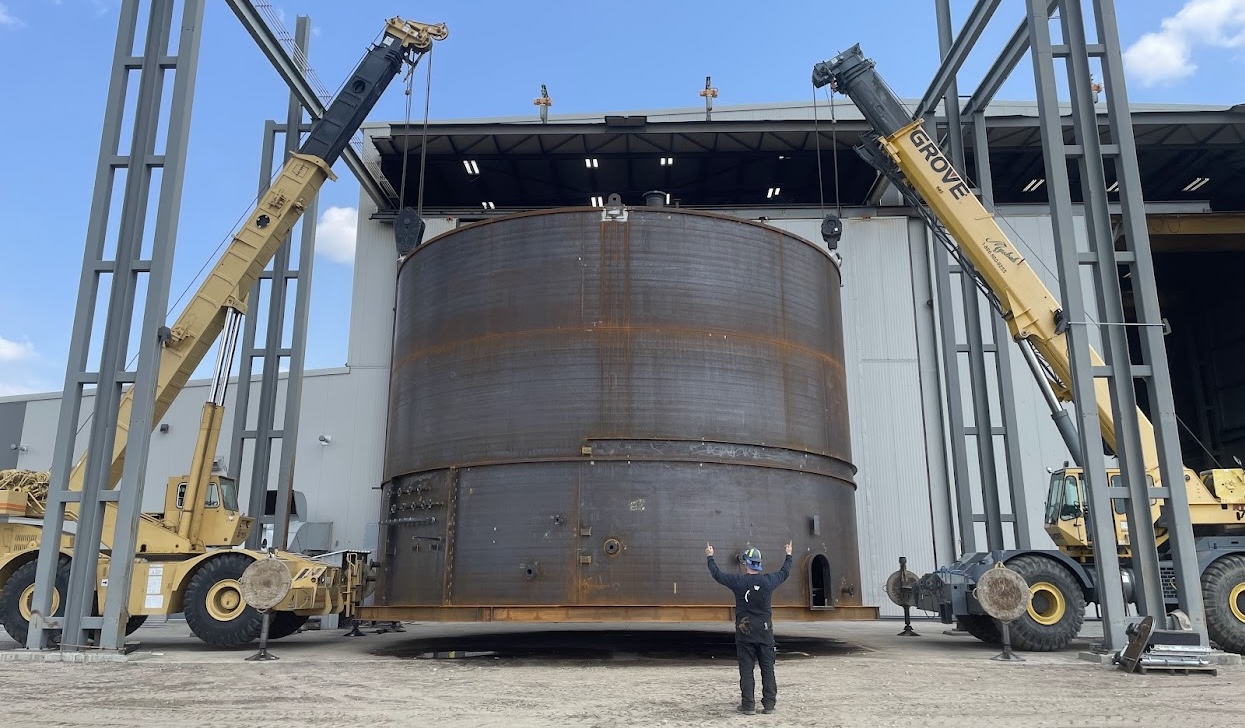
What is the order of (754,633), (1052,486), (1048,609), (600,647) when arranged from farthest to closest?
(1052,486), (600,647), (1048,609), (754,633)

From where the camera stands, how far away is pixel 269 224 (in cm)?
Result: 1605

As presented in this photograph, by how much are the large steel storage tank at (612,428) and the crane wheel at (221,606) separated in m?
2.17

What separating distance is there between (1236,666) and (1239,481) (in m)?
3.97

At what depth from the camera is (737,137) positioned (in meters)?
25.3

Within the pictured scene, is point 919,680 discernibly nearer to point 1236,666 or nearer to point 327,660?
point 1236,666

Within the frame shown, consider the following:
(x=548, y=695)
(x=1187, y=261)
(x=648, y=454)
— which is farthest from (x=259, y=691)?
(x=1187, y=261)

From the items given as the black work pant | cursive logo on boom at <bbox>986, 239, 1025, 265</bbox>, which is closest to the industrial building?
cursive logo on boom at <bbox>986, 239, 1025, 265</bbox>

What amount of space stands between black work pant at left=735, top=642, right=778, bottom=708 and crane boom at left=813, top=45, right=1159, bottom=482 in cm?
751

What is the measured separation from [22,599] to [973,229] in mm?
16478

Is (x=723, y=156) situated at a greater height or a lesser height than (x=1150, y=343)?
greater

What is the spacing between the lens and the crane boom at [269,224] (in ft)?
49.3

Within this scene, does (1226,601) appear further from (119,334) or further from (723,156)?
(723,156)

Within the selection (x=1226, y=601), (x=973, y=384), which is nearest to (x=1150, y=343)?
(x=1226, y=601)

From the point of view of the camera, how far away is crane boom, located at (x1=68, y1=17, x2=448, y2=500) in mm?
15023
